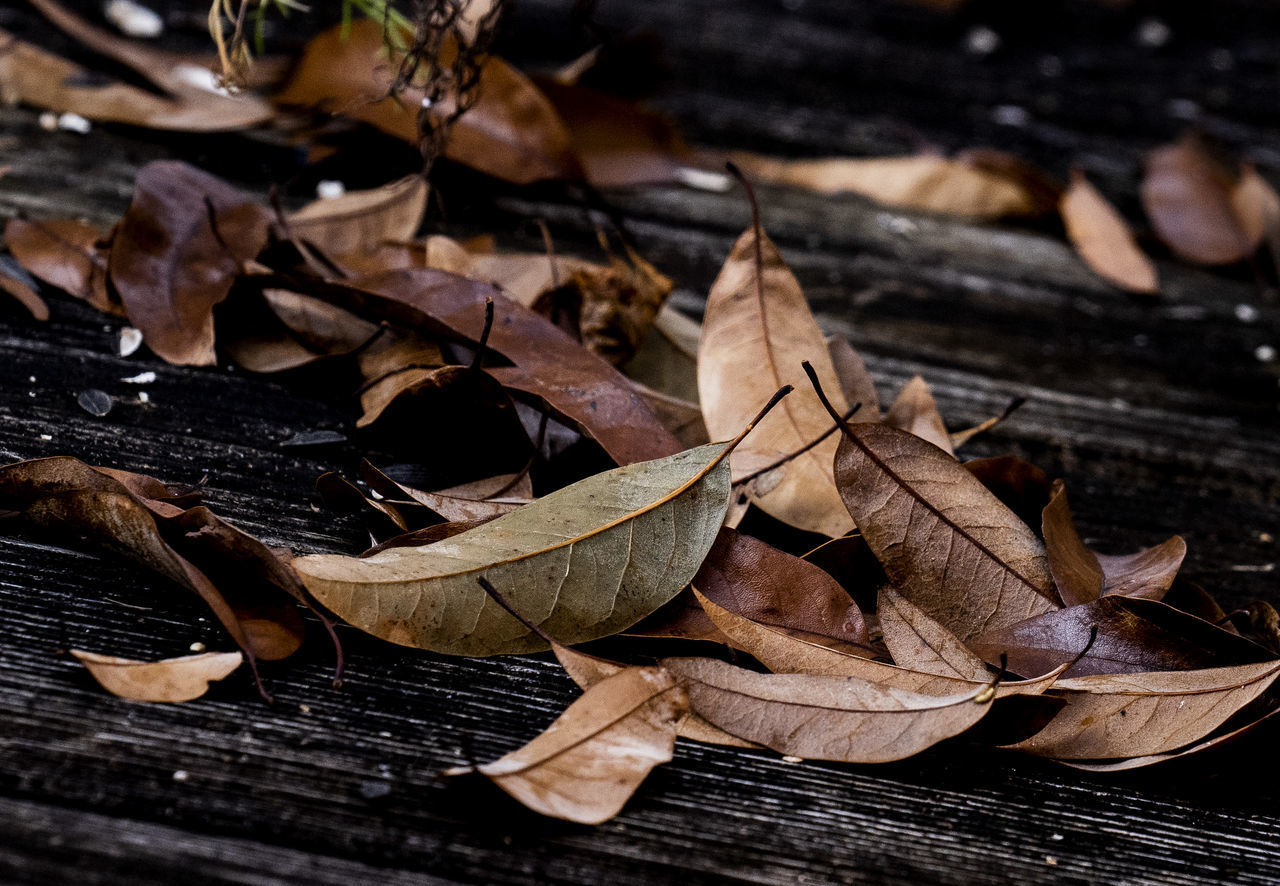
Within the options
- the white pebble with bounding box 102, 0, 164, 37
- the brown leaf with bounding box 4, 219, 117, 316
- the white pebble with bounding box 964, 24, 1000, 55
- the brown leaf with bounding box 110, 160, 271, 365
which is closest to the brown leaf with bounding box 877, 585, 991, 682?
the brown leaf with bounding box 110, 160, 271, 365

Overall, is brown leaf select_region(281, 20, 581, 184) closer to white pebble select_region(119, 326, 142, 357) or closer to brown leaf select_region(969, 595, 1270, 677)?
white pebble select_region(119, 326, 142, 357)

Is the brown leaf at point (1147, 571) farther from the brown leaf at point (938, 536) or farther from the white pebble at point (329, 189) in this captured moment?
the white pebble at point (329, 189)

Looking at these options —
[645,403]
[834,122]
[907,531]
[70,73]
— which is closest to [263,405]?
[645,403]

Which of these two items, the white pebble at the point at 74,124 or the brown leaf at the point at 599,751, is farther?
the white pebble at the point at 74,124

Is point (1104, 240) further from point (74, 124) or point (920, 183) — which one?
point (74, 124)

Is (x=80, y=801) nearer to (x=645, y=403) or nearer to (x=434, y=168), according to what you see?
(x=645, y=403)

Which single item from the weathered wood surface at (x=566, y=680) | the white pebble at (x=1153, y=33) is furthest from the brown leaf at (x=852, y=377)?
the white pebble at (x=1153, y=33)

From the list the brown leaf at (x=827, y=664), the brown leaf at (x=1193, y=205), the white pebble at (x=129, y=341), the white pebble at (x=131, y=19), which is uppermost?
the brown leaf at (x=1193, y=205)
